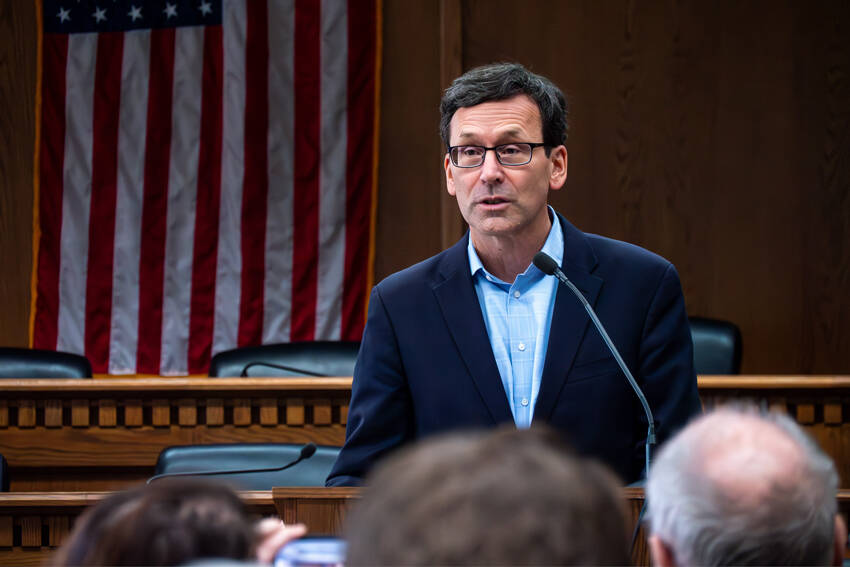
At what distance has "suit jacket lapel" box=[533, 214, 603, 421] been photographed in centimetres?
209

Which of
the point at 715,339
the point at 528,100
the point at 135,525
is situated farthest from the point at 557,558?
the point at 715,339

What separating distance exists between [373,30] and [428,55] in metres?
0.32

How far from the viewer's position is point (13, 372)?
3635 millimetres

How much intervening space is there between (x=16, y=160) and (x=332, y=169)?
1.64 m

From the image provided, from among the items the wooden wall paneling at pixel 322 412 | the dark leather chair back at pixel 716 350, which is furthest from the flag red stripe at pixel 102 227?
Answer: the dark leather chair back at pixel 716 350

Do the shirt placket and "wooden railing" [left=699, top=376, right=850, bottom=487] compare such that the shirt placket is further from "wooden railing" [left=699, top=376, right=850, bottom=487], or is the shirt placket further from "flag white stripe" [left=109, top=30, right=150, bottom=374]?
"flag white stripe" [left=109, top=30, right=150, bottom=374]

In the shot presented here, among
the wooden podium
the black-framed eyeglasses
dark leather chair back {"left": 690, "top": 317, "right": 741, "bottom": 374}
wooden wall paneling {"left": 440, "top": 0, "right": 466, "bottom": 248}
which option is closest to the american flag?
wooden wall paneling {"left": 440, "top": 0, "right": 466, "bottom": 248}

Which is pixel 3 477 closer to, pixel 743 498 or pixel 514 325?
pixel 514 325

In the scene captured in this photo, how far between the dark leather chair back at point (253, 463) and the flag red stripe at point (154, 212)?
101 inches

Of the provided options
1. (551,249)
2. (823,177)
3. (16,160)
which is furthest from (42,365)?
(823,177)

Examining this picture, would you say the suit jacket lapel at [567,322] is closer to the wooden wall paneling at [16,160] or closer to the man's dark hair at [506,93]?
the man's dark hair at [506,93]

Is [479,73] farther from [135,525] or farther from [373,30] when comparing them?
[373,30]

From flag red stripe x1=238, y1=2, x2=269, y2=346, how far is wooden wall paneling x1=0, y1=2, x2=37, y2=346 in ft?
3.73

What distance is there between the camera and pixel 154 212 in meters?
5.09
